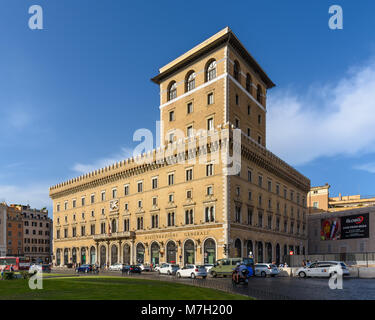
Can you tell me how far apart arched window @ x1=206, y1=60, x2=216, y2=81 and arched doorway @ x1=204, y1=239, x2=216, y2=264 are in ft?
82.4

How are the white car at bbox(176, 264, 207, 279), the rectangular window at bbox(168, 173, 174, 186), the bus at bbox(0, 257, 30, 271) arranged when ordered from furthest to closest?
1. the bus at bbox(0, 257, 30, 271)
2. the rectangular window at bbox(168, 173, 174, 186)
3. the white car at bbox(176, 264, 207, 279)

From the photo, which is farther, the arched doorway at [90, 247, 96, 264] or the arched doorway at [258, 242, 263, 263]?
A: the arched doorway at [90, 247, 96, 264]

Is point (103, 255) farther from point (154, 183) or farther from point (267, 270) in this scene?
point (267, 270)

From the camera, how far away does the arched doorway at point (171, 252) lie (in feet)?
182

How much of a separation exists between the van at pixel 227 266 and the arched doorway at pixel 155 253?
18.9 metres

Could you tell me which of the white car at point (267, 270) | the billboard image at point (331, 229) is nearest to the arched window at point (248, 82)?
the billboard image at point (331, 229)

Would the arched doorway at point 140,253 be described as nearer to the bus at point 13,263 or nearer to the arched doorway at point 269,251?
the arched doorway at point 269,251

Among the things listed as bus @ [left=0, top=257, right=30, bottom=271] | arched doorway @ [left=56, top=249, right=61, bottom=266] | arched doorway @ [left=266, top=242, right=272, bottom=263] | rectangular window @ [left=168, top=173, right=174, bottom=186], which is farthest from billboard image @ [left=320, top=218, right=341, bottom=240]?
bus @ [left=0, top=257, right=30, bottom=271]

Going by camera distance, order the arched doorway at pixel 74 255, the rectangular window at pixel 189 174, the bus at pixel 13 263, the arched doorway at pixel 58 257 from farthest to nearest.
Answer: the arched doorway at pixel 58 257 → the arched doorway at pixel 74 255 → the bus at pixel 13 263 → the rectangular window at pixel 189 174

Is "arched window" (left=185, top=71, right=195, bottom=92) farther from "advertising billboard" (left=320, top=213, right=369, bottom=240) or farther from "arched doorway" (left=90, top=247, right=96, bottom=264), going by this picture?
"advertising billboard" (left=320, top=213, right=369, bottom=240)

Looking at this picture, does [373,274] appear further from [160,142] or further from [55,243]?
[55,243]

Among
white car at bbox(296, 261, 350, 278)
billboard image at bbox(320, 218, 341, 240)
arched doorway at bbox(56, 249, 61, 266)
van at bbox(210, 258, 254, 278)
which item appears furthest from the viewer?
arched doorway at bbox(56, 249, 61, 266)

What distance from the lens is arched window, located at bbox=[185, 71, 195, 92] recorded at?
203ft

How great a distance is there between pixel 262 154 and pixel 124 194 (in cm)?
2557
